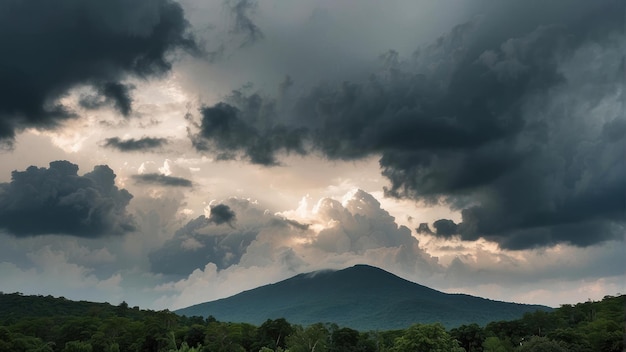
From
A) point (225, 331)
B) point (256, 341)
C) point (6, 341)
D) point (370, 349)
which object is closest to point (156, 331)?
point (225, 331)

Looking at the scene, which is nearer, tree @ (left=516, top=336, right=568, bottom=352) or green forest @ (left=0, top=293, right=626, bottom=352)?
tree @ (left=516, top=336, right=568, bottom=352)

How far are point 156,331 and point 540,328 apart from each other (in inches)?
4804

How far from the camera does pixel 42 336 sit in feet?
582

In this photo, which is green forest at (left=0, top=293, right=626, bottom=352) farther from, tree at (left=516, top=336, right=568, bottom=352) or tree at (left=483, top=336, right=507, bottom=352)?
tree at (left=516, top=336, right=568, bottom=352)

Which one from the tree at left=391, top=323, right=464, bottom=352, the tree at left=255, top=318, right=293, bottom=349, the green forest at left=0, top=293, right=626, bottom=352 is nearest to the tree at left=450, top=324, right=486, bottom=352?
the green forest at left=0, top=293, right=626, bottom=352

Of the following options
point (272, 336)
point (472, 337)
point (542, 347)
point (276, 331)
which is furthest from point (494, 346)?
point (272, 336)

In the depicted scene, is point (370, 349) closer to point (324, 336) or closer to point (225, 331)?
point (324, 336)

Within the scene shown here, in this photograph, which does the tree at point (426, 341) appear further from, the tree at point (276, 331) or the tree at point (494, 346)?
the tree at point (276, 331)

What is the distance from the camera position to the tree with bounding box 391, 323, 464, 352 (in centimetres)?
9869

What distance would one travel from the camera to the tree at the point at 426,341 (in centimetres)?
9869

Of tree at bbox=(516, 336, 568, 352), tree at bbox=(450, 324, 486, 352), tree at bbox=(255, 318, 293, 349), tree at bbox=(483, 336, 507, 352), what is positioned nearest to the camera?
tree at bbox=(516, 336, 568, 352)

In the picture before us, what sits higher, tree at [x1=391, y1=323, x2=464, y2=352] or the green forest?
the green forest

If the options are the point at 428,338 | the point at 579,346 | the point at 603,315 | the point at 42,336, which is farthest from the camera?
the point at 603,315

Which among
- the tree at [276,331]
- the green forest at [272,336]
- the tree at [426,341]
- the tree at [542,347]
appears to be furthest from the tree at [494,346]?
the tree at [276,331]
